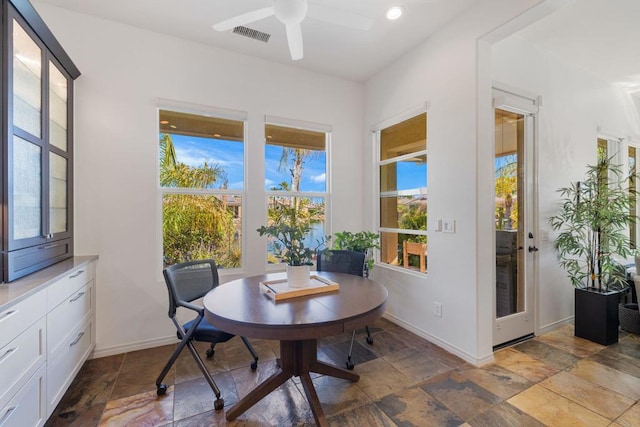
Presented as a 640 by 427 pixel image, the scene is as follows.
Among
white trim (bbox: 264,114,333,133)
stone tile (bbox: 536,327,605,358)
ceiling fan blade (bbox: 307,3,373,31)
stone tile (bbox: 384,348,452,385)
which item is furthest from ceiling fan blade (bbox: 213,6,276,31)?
stone tile (bbox: 536,327,605,358)

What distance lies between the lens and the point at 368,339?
2873mm

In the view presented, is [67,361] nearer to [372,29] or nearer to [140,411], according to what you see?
[140,411]

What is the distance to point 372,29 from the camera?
279 centimetres

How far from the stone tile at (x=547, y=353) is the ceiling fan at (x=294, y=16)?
3094 millimetres

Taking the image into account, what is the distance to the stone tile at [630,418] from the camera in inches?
68.6

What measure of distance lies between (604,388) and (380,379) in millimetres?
1588

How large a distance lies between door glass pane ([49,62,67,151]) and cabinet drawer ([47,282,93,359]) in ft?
3.89

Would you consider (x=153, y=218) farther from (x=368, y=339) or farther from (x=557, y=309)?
(x=557, y=309)

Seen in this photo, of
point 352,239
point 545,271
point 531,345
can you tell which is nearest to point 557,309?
point 545,271

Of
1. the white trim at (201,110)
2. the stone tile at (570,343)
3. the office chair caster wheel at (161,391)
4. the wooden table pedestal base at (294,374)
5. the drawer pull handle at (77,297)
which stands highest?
the white trim at (201,110)

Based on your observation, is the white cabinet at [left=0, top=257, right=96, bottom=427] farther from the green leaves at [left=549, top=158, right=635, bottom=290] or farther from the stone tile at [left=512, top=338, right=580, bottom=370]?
the green leaves at [left=549, top=158, right=635, bottom=290]

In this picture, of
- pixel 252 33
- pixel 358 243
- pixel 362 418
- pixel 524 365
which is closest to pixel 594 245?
pixel 524 365

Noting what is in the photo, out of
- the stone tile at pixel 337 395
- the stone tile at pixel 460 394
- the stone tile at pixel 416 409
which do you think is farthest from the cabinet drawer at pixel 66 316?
the stone tile at pixel 460 394

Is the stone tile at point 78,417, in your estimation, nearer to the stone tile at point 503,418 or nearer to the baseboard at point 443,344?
the stone tile at point 503,418
